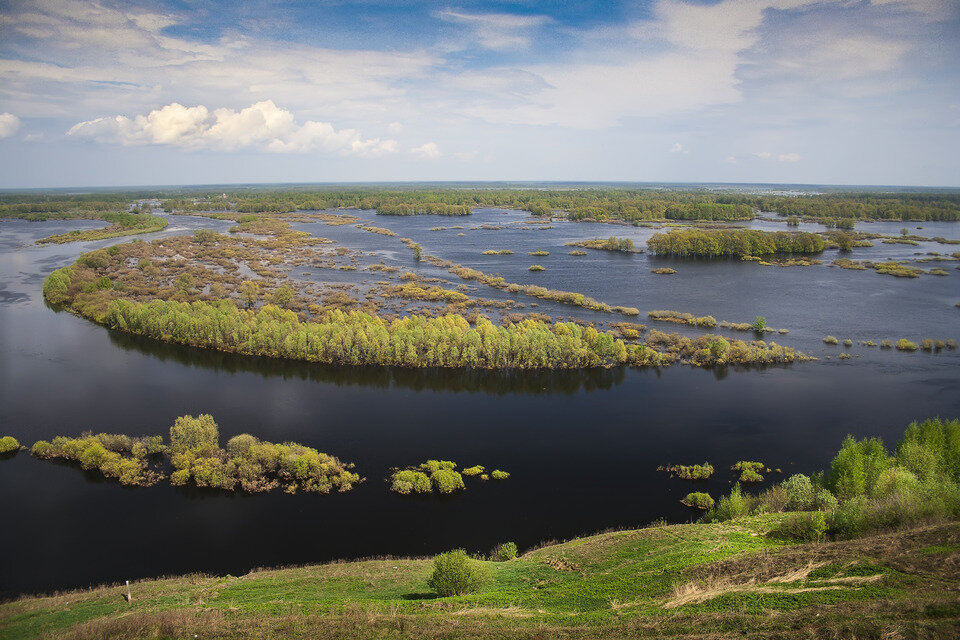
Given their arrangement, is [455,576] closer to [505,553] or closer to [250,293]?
[505,553]

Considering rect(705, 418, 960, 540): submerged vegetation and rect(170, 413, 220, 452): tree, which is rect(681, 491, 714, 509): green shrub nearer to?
rect(705, 418, 960, 540): submerged vegetation

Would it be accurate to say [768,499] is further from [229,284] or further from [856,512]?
[229,284]

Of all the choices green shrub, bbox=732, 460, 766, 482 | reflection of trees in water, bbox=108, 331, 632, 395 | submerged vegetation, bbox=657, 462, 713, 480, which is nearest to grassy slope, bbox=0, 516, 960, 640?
submerged vegetation, bbox=657, 462, 713, 480

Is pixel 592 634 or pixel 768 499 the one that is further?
pixel 768 499

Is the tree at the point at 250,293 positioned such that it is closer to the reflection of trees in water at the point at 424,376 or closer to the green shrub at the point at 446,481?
the reflection of trees in water at the point at 424,376

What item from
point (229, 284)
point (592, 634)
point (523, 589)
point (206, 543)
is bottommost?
point (206, 543)

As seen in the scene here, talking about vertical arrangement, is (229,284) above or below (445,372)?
above

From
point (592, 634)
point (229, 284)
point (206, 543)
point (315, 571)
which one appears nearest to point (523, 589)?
point (592, 634)

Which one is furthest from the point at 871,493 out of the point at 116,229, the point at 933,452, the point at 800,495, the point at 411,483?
the point at 116,229

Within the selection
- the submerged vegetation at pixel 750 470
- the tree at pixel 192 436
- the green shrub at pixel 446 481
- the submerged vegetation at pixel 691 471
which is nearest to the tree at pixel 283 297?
the tree at pixel 192 436
